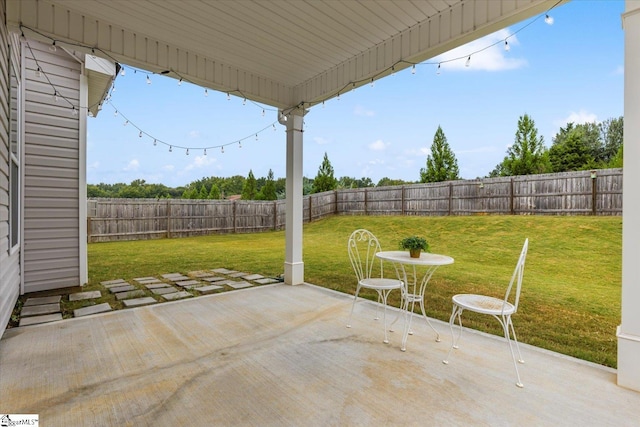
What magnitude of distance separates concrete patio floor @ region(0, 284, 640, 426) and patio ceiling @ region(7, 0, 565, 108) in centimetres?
254

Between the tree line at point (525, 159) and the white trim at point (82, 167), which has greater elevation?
the tree line at point (525, 159)

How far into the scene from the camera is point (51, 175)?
4094 millimetres

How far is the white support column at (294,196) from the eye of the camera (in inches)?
173

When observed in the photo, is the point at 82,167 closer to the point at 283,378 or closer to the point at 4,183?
the point at 4,183

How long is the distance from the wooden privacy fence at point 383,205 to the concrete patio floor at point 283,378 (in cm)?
771

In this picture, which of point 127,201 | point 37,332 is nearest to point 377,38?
point 37,332

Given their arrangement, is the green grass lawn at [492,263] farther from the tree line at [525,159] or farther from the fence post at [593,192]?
the tree line at [525,159]

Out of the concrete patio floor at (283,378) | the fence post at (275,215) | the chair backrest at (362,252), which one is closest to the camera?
the concrete patio floor at (283,378)

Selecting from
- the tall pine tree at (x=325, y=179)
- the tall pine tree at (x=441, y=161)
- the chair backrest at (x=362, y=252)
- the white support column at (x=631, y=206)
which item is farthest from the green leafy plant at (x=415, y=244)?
the tall pine tree at (x=441, y=161)

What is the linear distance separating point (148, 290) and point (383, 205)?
9.44 metres

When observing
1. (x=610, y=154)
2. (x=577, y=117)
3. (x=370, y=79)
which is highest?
(x=577, y=117)

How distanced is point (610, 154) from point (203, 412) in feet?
72.4

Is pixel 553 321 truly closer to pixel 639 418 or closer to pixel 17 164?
pixel 639 418

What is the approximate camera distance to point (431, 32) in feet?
8.93
